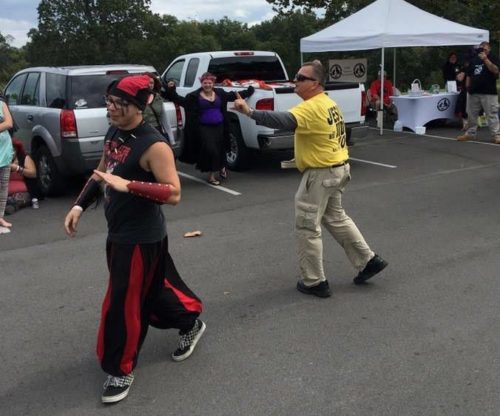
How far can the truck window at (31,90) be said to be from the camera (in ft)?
27.1

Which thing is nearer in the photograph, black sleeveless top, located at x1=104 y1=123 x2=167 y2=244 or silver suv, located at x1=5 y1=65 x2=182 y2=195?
black sleeveless top, located at x1=104 y1=123 x2=167 y2=244

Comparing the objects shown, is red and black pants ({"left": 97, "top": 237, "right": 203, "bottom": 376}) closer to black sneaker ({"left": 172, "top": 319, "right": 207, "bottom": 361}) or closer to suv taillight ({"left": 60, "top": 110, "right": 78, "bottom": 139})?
black sneaker ({"left": 172, "top": 319, "right": 207, "bottom": 361})

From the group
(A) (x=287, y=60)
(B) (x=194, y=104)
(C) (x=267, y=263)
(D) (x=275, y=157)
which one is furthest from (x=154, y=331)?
(A) (x=287, y=60)

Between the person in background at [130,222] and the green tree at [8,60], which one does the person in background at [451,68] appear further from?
the green tree at [8,60]

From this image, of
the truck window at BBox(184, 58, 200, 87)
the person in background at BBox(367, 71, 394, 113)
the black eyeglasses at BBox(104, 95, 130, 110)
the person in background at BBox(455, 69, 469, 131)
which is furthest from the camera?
the person in background at BBox(367, 71, 394, 113)

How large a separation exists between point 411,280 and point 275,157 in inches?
248

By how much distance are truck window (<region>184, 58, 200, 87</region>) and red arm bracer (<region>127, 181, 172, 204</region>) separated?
25.5 ft

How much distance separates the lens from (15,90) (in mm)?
9070

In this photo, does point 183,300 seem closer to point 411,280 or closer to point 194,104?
point 411,280

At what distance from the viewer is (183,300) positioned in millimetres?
3375

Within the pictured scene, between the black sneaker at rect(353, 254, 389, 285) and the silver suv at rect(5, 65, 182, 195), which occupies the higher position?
the silver suv at rect(5, 65, 182, 195)

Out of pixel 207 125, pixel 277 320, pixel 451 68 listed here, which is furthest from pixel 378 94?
pixel 277 320

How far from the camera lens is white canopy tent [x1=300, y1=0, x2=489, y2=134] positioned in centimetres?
1210

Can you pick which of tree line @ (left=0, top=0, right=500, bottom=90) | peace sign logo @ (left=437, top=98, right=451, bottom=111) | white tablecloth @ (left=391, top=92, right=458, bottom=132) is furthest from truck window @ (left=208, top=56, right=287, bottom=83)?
tree line @ (left=0, top=0, right=500, bottom=90)
